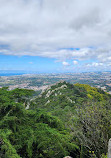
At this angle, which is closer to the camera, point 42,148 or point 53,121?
point 42,148

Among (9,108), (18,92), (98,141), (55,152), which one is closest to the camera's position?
(55,152)

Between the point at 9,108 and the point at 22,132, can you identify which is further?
the point at 9,108

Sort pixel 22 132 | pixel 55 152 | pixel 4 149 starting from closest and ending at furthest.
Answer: pixel 4 149, pixel 55 152, pixel 22 132

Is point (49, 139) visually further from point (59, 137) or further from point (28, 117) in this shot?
point (28, 117)

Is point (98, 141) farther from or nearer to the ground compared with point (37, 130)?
nearer to the ground

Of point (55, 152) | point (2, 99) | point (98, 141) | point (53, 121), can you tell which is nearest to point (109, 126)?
point (98, 141)

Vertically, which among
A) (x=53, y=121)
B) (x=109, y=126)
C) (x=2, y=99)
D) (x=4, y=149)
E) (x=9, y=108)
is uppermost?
(x=2, y=99)

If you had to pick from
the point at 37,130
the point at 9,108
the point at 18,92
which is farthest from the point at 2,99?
the point at 37,130

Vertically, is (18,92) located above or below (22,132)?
above

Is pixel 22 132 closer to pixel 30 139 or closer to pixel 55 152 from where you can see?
pixel 30 139

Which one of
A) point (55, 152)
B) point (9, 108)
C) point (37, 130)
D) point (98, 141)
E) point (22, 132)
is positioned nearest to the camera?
point (55, 152)
